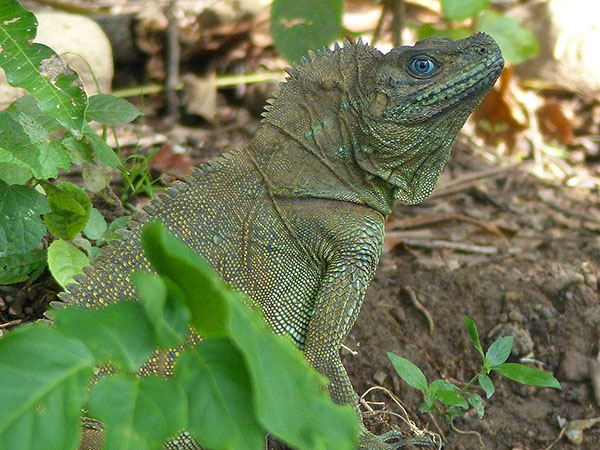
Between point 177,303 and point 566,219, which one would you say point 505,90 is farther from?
point 177,303

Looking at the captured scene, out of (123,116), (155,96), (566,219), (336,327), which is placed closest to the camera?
(336,327)

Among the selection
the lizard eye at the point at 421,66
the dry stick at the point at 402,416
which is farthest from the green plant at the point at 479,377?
the lizard eye at the point at 421,66

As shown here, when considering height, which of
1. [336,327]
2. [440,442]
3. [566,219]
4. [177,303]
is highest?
[177,303]

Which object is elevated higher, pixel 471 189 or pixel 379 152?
pixel 379 152

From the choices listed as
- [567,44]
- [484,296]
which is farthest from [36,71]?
[567,44]

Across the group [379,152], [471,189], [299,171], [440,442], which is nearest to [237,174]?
[299,171]

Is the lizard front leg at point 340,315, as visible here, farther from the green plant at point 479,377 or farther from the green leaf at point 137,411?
the green leaf at point 137,411
